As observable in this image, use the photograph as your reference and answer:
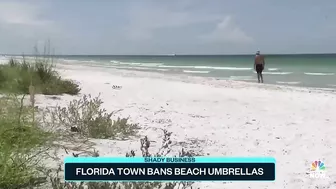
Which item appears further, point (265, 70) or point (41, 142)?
point (265, 70)

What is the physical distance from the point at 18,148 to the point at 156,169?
1090 millimetres

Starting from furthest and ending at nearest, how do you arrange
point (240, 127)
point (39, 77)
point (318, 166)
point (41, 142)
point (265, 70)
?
1. point (265, 70)
2. point (39, 77)
3. point (240, 127)
4. point (318, 166)
5. point (41, 142)

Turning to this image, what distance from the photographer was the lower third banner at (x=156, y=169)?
2.94 metres

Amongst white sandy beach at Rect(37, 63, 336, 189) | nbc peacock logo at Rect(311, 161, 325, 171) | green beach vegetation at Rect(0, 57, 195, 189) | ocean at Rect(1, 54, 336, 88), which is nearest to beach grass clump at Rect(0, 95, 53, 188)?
green beach vegetation at Rect(0, 57, 195, 189)

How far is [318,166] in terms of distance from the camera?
4.48m

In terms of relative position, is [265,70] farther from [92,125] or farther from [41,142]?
[41,142]

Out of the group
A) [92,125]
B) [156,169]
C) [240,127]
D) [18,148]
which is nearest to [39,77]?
[92,125]

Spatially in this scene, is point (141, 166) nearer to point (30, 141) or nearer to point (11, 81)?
point (30, 141)

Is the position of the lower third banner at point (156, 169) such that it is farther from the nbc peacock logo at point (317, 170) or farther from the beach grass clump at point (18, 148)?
the nbc peacock logo at point (317, 170)

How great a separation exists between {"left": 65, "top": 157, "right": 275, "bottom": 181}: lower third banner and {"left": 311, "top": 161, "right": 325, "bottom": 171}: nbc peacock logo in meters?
1.39

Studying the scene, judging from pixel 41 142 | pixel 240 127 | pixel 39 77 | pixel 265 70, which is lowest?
pixel 240 127

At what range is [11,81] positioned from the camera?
739 cm

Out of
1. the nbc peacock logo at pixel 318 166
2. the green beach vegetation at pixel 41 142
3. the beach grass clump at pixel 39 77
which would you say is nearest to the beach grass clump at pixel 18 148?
the green beach vegetation at pixel 41 142

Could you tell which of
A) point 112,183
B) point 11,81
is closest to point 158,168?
point 112,183
